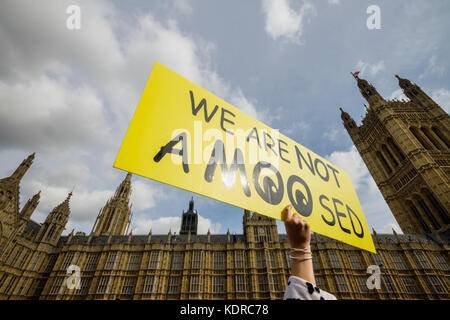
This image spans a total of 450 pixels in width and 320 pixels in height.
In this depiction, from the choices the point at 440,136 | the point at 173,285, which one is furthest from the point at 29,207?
the point at 440,136

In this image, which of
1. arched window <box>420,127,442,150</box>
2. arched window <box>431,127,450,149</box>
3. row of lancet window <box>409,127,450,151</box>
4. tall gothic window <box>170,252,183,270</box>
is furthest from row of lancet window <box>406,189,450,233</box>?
tall gothic window <box>170,252,183,270</box>

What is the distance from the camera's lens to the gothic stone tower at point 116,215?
37969 millimetres

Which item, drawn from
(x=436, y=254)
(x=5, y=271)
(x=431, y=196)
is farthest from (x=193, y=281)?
(x=431, y=196)

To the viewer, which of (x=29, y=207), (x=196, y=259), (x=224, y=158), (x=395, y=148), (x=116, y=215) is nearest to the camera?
(x=224, y=158)

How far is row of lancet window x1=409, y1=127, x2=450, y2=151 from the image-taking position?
31.0m

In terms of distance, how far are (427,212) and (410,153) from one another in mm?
9142

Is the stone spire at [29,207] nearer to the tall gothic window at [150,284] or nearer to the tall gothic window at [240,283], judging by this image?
the tall gothic window at [150,284]

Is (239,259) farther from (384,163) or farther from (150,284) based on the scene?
(384,163)

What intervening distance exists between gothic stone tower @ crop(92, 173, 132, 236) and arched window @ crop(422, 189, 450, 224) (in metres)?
51.9

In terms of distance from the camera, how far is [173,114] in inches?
96.6

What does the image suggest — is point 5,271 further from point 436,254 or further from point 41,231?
point 436,254

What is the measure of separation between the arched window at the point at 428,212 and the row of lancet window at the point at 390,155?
232 inches

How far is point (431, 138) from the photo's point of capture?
3259cm
